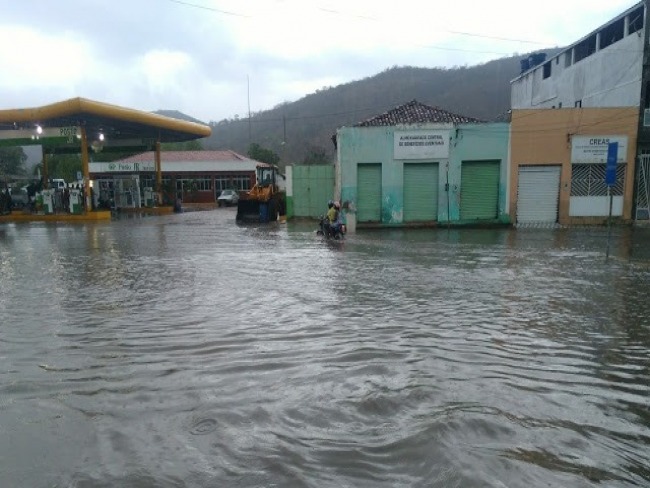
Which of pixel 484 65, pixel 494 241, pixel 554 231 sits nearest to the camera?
pixel 494 241

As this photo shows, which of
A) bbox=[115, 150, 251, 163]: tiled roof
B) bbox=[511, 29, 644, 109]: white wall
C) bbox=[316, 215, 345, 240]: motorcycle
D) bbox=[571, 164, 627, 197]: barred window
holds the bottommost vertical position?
bbox=[316, 215, 345, 240]: motorcycle

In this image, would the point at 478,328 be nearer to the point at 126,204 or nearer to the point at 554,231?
the point at 554,231

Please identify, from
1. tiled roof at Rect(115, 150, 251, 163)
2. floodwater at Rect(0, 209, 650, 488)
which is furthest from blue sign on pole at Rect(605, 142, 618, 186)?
tiled roof at Rect(115, 150, 251, 163)

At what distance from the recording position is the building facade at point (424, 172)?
22.6 meters

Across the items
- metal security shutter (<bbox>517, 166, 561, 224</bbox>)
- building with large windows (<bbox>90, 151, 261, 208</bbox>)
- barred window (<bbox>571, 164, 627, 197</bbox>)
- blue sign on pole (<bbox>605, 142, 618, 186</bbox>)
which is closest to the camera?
blue sign on pole (<bbox>605, 142, 618, 186</bbox>)

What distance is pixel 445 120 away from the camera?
23938 mm

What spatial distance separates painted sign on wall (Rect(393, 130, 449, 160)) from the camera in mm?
22594

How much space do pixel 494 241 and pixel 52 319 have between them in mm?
13856

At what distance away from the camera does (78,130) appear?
28.4 meters

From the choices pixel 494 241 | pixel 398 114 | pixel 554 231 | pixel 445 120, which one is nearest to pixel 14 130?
pixel 398 114

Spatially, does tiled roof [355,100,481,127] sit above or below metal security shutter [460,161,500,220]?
above

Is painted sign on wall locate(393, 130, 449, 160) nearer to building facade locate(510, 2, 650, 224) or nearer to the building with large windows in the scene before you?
building facade locate(510, 2, 650, 224)

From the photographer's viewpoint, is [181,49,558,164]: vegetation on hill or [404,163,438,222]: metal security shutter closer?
[404,163,438,222]: metal security shutter

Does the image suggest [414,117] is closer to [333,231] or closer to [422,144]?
[422,144]
